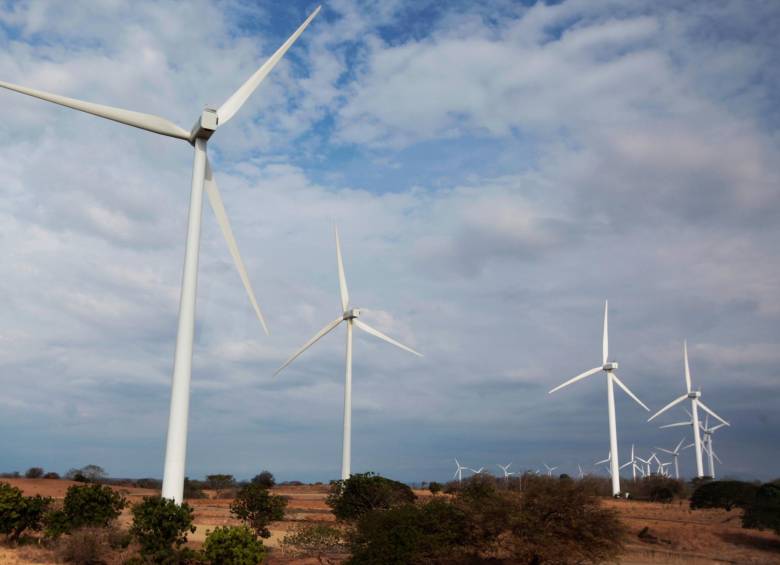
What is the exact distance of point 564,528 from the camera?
32438 millimetres

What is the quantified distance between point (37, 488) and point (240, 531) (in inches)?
2930

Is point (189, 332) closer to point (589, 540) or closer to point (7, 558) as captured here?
point (7, 558)

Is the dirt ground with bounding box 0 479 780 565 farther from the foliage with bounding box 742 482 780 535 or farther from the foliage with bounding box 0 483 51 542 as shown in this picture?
the foliage with bounding box 0 483 51 542

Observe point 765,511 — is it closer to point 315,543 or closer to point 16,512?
point 315,543

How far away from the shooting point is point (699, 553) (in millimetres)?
47375

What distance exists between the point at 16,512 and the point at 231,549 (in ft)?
49.0

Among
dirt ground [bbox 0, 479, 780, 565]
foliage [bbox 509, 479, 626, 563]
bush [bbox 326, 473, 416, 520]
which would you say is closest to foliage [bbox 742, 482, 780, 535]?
dirt ground [bbox 0, 479, 780, 565]

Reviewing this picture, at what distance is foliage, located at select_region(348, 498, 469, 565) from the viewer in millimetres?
27797

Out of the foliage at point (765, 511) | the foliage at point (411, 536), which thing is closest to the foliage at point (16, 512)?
the foliage at point (411, 536)

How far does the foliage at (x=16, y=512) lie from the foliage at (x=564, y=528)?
24098 millimetres

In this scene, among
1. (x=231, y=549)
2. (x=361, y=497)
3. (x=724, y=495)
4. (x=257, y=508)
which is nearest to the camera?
(x=231, y=549)

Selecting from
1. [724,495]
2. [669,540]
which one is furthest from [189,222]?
[724,495]

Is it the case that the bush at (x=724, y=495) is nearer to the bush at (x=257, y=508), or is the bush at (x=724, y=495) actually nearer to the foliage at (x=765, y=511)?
the foliage at (x=765, y=511)

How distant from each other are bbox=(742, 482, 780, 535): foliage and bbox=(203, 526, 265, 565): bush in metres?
39.1
